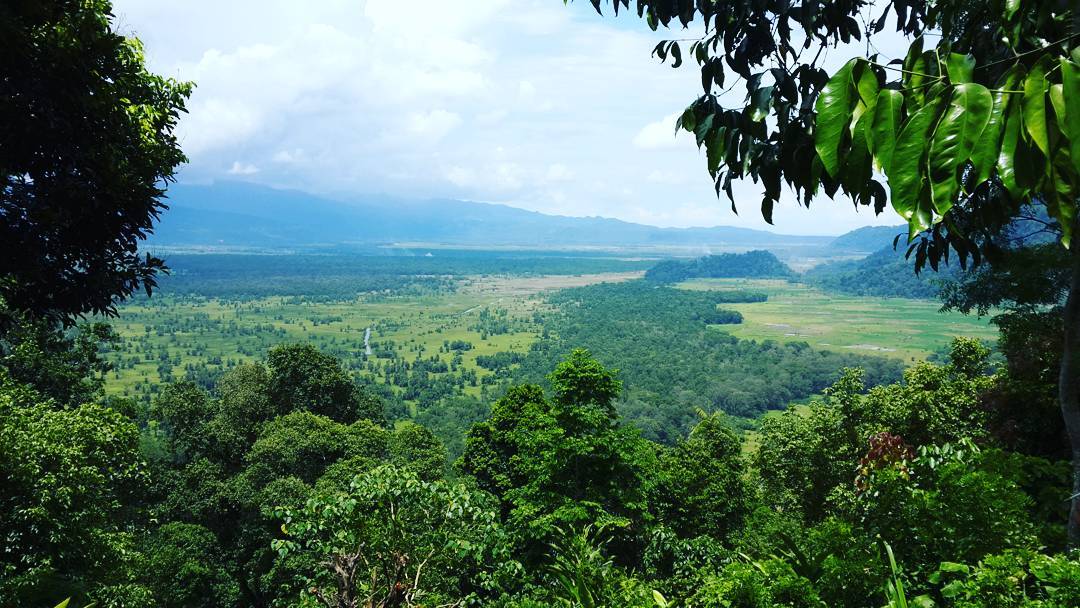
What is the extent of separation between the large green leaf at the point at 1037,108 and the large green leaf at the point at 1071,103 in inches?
0.9

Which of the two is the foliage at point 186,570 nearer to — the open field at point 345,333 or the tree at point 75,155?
the tree at point 75,155

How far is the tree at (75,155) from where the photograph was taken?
3863mm

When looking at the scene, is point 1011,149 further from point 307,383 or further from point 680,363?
point 680,363

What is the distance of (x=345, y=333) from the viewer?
308 ft

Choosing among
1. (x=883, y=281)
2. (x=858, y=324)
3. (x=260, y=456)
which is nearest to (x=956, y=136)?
(x=260, y=456)

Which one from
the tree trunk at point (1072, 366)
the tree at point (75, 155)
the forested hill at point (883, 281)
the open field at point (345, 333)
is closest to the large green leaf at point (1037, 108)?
the tree trunk at point (1072, 366)

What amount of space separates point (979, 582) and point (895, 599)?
1.48 ft

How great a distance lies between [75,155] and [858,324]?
4092 inches

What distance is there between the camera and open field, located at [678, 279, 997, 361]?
2928 inches

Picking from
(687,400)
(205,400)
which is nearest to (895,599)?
(205,400)

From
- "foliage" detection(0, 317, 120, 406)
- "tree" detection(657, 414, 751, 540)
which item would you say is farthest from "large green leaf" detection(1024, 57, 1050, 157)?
"foliage" detection(0, 317, 120, 406)

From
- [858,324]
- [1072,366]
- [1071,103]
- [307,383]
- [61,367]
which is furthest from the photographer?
[858,324]

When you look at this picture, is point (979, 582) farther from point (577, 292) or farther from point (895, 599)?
point (577, 292)

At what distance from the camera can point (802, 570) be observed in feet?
11.0
